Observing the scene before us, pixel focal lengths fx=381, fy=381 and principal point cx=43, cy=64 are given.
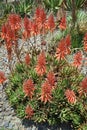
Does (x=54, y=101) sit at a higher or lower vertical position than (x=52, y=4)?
lower

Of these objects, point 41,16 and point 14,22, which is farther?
point 14,22

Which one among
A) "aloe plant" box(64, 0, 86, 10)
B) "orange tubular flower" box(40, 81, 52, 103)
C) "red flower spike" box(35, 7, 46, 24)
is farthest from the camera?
"aloe plant" box(64, 0, 86, 10)

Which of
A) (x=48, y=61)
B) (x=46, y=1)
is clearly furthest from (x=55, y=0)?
(x=48, y=61)

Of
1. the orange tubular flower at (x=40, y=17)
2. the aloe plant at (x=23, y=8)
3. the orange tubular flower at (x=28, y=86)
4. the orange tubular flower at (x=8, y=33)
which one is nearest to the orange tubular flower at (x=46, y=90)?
the orange tubular flower at (x=28, y=86)

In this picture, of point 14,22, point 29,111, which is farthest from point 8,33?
point 29,111

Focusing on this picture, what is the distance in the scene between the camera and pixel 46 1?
30.9 feet

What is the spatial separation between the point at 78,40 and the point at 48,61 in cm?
125

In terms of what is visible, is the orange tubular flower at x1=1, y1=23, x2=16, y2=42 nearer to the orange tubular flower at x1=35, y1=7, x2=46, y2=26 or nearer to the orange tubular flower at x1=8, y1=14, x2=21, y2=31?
the orange tubular flower at x1=8, y1=14, x2=21, y2=31

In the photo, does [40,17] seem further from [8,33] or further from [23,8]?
[23,8]

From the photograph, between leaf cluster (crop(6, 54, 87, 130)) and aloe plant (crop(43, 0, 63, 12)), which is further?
aloe plant (crop(43, 0, 63, 12))

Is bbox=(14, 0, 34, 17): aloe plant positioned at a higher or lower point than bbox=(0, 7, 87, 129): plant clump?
higher

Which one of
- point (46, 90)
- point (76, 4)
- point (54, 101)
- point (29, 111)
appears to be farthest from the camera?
point (76, 4)

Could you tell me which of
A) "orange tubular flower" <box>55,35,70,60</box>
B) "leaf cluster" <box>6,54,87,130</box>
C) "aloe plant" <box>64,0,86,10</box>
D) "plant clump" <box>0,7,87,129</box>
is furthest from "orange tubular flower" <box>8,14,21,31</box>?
"aloe plant" <box>64,0,86,10</box>

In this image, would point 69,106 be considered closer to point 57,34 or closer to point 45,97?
point 45,97
